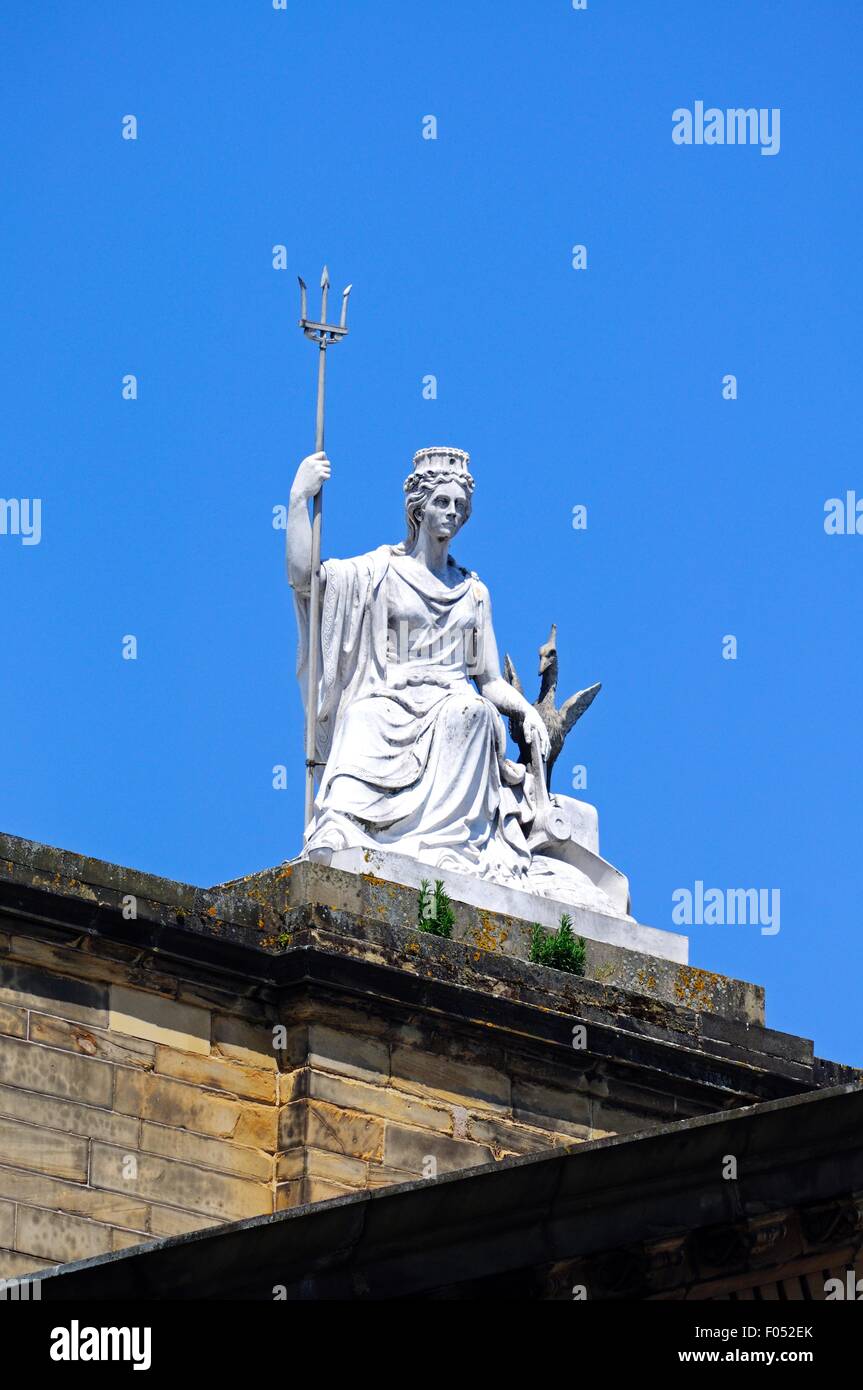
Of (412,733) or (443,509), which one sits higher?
(443,509)

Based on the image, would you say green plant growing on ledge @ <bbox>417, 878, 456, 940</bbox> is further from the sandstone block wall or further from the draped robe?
the sandstone block wall

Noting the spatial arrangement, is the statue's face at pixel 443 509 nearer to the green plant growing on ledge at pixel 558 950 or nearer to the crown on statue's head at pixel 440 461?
the crown on statue's head at pixel 440 461

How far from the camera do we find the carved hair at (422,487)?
21469 mm

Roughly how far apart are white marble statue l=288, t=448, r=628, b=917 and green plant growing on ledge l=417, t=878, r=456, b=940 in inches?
16.4

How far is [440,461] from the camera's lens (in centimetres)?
2152

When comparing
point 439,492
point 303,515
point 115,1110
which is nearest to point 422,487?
point 439,492

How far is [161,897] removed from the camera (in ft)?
60.5

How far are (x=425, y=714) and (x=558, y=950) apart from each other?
1.80 meters

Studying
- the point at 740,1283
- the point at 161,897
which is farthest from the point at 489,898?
the point at 740,1283

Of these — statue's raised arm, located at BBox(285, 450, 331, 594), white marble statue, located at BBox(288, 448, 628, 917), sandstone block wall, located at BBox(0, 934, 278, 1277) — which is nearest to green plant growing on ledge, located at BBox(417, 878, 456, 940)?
white marble statue, located at BBox(288, 448, 628, 917)

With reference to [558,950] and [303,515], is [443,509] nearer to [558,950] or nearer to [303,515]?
[303,515]

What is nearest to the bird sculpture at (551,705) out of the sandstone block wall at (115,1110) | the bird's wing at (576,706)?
the bird's wing at (576,706)

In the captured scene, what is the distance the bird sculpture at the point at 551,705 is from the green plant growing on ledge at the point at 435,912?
Result: 6.39 feet
